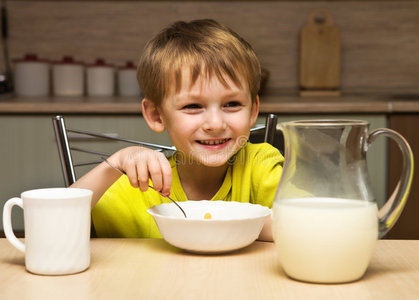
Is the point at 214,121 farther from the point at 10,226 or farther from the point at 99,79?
the point at 99,79

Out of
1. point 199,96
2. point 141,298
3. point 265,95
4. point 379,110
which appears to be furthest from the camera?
point 265,95

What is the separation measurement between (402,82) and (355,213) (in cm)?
221

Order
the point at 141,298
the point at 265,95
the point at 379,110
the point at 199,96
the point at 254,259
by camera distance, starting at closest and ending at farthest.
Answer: the point at 141,298, the point at 254,259, the point at 199,96, the point at 379,110, the point at 265,95

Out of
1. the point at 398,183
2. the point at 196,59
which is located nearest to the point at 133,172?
the point at 196,59

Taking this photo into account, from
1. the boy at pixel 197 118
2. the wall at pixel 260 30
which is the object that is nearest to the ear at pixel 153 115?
the boy at pixel 197 118

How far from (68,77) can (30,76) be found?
6.8 inches

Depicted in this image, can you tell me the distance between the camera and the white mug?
68 centimetres

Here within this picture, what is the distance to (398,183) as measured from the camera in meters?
0.62

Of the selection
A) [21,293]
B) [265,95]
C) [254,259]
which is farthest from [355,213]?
[265,95]

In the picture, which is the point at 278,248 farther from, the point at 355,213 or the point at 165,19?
the point at 165,19

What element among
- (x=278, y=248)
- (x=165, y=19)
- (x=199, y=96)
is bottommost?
(x=278, y=248)

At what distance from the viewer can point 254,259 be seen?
2.45 feet

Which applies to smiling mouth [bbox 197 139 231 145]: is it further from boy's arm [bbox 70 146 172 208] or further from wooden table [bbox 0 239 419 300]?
wooden table [bbox 0 239 419 300]

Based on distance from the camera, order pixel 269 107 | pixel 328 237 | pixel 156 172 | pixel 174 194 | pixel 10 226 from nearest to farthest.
Result: 1. pixel 328 237
2. pixel 10 226
3. pixel 156 172
4. pixel 174 194
5. pixel 269 107
